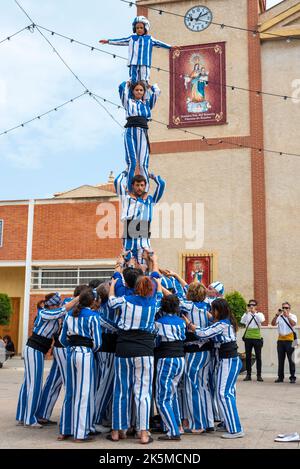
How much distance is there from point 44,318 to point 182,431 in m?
2.24

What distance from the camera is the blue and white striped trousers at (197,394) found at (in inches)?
277

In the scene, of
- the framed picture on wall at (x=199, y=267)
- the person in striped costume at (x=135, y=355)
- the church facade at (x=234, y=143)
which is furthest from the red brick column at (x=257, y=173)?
the person in striped costume at (x=135, y=355)

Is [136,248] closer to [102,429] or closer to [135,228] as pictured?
[135,228]

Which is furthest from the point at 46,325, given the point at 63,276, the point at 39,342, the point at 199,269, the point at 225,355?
the point at 63,276

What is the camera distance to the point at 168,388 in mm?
6555

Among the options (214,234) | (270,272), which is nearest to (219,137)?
(214,234)

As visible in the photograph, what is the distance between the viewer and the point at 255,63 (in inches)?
837

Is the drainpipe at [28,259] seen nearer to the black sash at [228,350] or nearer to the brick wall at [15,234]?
the brick wall at [15,234]

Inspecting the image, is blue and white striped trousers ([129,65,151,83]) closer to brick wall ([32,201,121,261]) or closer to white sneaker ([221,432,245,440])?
white sneaker ([221,432,245,440])

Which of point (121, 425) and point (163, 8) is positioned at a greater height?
point (163, 8)

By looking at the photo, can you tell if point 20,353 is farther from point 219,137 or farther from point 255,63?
point 255,63

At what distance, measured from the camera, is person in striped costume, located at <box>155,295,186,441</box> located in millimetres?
6527

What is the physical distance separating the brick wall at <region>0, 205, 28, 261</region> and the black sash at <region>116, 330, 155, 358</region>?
1736 centimetres

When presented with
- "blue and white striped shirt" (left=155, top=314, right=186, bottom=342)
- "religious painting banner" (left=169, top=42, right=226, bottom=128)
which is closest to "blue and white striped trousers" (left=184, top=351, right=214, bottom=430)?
"blue and white striped shirt" (left=155, top=314, right=186, bottom=342)
